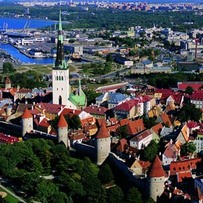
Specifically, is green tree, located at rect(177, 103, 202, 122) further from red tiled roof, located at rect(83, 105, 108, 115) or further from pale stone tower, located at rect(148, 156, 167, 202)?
pale stone tower, located at rect(148, 156, 167, 202)

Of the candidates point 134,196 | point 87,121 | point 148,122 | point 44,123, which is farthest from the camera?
point 87,121

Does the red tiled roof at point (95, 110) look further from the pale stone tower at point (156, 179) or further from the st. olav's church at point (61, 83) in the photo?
the pale stone tower at point (156, 179)

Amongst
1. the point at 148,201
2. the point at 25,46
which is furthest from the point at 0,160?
the point at 25,46

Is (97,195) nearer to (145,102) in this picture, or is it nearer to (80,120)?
(80,120)

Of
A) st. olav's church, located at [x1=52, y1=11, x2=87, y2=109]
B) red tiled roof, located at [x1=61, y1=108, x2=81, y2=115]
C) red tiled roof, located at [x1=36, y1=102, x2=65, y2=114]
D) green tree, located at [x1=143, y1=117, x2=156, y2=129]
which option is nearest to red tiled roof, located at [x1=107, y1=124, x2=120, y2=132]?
green tree, located at [x1=143, y1=117, x2=156, y2=129]

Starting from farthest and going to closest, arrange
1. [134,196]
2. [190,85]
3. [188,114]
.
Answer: [190,85] → [188,114] → [134,196]

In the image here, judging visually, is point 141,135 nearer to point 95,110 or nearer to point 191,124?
point 191,124

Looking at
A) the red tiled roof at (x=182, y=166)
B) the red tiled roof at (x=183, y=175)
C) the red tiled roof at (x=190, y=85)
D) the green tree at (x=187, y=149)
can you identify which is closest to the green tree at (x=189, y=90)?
the red tiled roof at (x=190, y=85)

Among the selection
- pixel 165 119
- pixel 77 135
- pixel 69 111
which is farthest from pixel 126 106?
pixel 77 135
